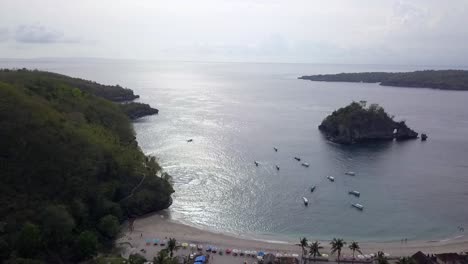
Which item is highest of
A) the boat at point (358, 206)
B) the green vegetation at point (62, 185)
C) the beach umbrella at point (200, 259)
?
the green vegetation at point (62, 185)

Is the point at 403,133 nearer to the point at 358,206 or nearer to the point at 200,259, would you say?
the point at 358,206

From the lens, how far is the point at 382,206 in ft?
194

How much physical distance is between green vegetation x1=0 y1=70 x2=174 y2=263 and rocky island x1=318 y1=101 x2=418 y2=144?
5483cm

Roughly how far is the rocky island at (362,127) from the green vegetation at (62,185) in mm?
54833

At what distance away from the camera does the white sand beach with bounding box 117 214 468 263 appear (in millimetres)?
44625

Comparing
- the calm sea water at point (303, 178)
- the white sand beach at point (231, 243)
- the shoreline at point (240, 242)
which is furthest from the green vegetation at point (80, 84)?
the white sand beach at point (231, 243)

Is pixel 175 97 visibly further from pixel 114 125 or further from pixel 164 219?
pixel 164 219

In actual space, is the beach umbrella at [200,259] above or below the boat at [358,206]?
below

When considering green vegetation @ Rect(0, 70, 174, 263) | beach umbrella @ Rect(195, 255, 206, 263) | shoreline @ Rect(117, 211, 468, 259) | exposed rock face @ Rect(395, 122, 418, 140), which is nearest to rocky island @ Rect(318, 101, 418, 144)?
exposed rock face @ Rect(395, 122, 418, 140)

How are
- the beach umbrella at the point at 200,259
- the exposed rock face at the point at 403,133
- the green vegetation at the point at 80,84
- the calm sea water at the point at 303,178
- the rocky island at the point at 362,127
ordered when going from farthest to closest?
1. the exposed rock face at the point at 403,133
2. the rocky island at the point at 362,127
3. the green vegetation at the point at 80,84
4. the calm sea water at the point at 303,178
5. the beach umbrella at the point at 200,259

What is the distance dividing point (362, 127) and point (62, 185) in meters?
76.5

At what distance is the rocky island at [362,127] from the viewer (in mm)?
100000

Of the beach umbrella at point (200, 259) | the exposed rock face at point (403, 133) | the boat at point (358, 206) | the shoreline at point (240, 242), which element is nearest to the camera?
the beach umbrella at point (200, 259)

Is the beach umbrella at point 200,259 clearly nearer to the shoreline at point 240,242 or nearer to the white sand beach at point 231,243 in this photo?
the white sand beach at point 231,243
